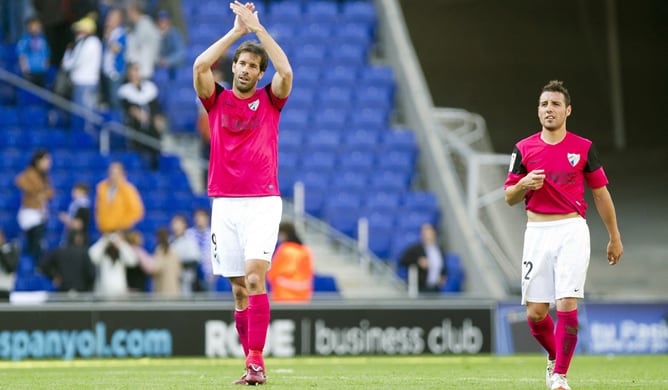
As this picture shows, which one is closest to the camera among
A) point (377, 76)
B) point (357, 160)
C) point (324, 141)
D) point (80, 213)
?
point (80, 213)

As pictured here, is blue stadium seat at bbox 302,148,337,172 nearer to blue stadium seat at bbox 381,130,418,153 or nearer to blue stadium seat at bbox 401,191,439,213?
blue stadium seat at bbox 381,130,418,153

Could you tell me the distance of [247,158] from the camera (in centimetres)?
946

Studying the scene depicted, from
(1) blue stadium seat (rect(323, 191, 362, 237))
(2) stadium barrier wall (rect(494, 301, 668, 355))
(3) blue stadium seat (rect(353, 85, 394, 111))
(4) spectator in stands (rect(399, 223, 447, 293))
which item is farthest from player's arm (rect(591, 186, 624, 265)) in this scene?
(3) blue stadium seat (rect(353, 85, 394, 111))

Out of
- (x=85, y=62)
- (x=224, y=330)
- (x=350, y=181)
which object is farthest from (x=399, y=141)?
(x=224, y=330)

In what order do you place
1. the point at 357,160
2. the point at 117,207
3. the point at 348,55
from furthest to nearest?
1. the point at 348,55
2. the point at 357,160
3. the point at 117,207

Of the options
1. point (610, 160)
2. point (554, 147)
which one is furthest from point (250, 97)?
point (610, 160)

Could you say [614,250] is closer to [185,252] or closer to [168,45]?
[185,252]

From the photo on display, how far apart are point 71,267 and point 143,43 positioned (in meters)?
Answer: 5.98

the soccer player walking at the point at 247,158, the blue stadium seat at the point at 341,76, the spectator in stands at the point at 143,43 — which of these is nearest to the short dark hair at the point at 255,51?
the soccer player walking at the point at 247,158

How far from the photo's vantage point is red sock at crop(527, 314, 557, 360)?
9.32 meters

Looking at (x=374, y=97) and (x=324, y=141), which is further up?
(x=374, y=97)

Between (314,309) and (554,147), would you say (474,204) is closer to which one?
(314,309)

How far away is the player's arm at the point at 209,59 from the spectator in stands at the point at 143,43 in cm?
1258

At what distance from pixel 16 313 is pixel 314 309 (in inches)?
143
